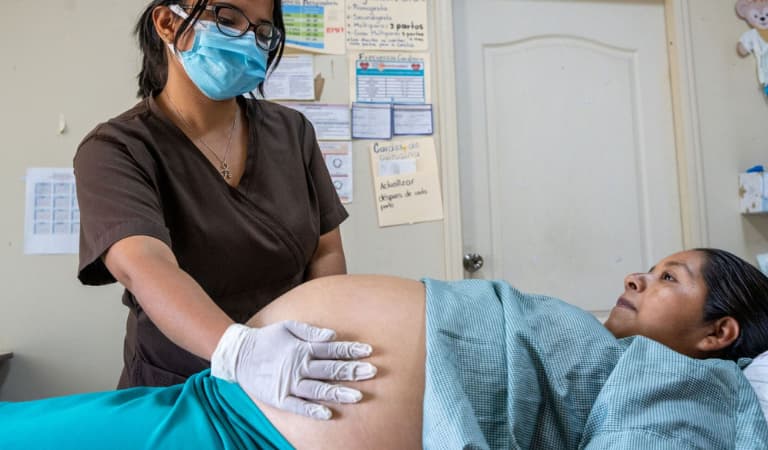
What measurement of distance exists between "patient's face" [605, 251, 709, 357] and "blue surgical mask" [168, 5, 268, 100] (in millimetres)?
900

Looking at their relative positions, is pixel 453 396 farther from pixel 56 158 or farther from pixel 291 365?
→ pixel 56 158

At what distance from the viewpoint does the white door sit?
6.80ft

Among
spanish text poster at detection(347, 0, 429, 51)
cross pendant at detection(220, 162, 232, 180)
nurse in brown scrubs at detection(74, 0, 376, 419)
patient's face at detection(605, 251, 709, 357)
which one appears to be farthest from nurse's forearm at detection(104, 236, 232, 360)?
spanish text poster at detection(347, 0, 429, 51)

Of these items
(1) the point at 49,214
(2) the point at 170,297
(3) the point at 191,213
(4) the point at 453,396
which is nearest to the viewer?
(4) the point at 453,396

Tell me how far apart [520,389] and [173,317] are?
50 cm

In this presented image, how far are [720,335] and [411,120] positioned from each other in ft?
4.15

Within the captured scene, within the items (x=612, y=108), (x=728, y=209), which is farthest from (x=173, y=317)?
(x=728, y=209)

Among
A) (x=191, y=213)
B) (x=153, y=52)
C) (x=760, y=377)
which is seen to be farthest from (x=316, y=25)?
(x=760, y=377)

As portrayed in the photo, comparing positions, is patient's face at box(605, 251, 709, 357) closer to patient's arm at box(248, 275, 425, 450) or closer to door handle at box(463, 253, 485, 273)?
patient's arm at box(248, 275, 425, 450)

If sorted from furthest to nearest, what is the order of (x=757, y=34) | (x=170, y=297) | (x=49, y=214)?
(x=757, y=34) < (x=49, y=214) < (x=170, y=297)

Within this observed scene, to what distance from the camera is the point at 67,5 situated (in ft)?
6.08

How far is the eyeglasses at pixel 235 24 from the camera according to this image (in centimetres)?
101

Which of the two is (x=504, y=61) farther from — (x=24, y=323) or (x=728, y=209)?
(x=24, y=323)

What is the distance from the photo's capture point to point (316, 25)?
1.97 m
